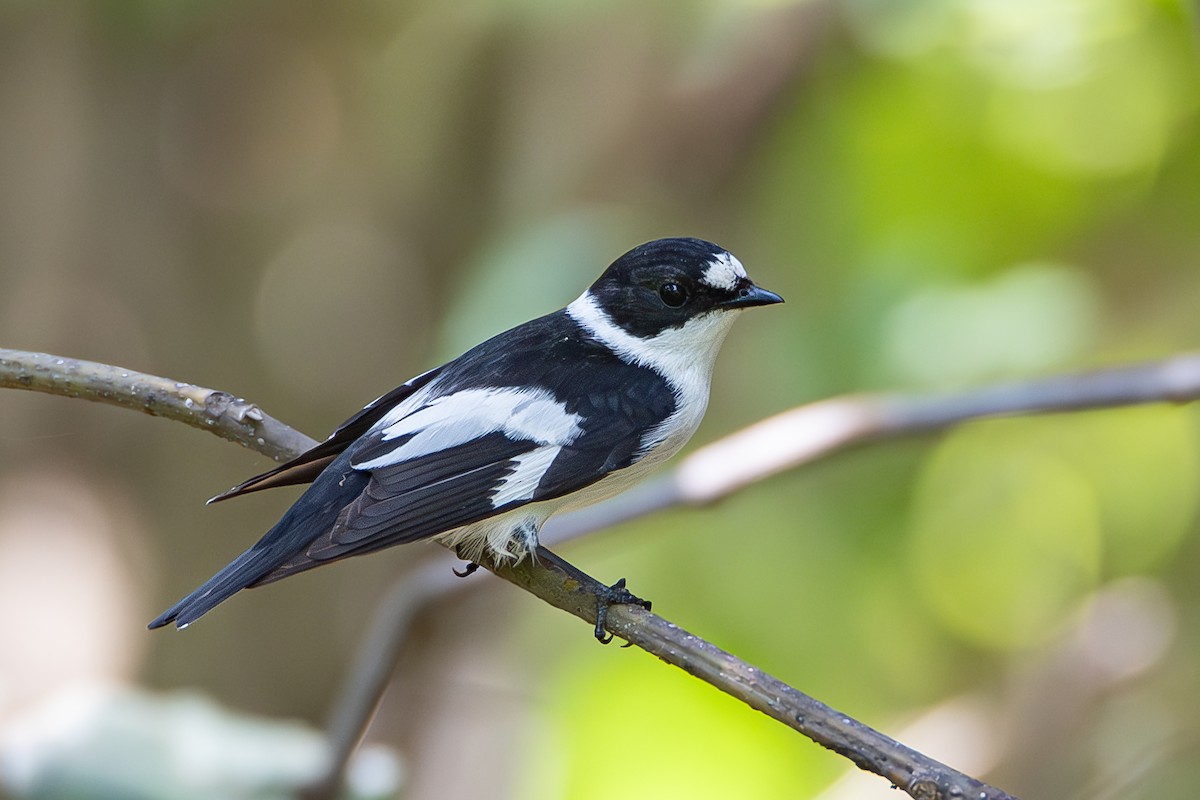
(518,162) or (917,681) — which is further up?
(518,162)

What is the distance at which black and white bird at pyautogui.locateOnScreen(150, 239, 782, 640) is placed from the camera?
6.88ft

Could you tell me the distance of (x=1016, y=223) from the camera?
3439mm

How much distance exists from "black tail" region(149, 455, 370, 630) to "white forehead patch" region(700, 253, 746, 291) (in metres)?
0.79

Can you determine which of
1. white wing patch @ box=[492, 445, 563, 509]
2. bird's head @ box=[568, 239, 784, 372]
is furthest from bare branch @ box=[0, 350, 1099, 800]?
bird's head @ box=[568, 239, 784, 372]

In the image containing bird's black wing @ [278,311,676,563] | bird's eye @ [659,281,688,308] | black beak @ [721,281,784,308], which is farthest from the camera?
bird's eye @ [659,281,688,308]

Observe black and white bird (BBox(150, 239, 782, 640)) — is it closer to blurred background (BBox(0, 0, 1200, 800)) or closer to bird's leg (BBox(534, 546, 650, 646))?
bird's leg (BBox(534, 546, 650, 646))

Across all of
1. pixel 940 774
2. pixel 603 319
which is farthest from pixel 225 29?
pixel 940 774

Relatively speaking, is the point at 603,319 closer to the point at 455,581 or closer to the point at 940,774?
the point at 455,581

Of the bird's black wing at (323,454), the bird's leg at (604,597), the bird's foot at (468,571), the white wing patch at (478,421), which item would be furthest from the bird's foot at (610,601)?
the bird's black wing at (323,454)

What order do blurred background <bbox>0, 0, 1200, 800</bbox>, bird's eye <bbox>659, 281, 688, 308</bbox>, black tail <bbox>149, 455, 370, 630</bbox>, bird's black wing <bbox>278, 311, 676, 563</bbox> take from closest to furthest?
1. black tail <bbox>149, 455, 370, 630</bbox>
2. bird's black wing <bbox>278, 311, 676, 563</bbox>
3. bird's eye <bbox>659, 281, 688, 308</bbox>
4. blurred background <bbox>0, 0, 1200, 800</bbox>

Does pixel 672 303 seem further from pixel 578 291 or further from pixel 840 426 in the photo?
pixel 578 291

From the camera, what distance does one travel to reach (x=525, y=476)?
7.26 ft

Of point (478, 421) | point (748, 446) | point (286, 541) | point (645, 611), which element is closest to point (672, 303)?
point (748, 446)

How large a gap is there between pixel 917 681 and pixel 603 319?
197 centimetres
